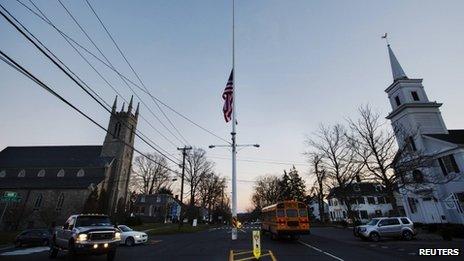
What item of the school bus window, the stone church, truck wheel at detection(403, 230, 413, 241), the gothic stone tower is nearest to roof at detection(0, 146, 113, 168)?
the stone church

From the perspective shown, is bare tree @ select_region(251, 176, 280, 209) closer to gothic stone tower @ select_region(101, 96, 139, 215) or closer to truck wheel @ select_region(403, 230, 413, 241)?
gothic stone tower @ select_region(101, 96, 139, 215)

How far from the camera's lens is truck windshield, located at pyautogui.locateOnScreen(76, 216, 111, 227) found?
13.4m

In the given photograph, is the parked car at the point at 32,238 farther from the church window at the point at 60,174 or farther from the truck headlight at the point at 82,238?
the church window at the point at 60,174

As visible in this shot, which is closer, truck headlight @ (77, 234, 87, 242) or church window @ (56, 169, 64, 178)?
truck headlight @ (77, 234, 87, 242)

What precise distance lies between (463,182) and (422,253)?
79.5 feet

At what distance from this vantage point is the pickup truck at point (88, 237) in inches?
482

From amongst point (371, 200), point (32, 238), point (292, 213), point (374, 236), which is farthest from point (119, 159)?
point (371, 200)

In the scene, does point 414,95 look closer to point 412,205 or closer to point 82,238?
point 412,205

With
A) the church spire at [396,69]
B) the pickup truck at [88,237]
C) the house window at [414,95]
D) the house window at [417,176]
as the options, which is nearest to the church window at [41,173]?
the pickup truck at [88,237]

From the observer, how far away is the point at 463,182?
32875mm

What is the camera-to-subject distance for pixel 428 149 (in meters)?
38.2

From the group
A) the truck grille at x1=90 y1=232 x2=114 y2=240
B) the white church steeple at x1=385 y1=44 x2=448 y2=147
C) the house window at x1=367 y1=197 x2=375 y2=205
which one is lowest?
the truck grille at x1=90 y1=232 x2=114 y2=240

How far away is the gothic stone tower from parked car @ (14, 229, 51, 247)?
114ft

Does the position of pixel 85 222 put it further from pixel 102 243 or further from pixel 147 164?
pixel 147 164
